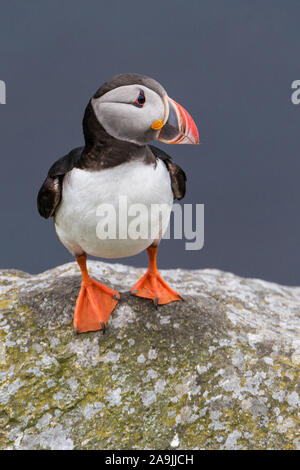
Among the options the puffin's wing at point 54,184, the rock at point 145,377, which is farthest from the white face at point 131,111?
the rock at point 145,377

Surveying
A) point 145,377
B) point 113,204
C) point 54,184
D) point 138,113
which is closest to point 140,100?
point 138,113

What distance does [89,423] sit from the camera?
3195 mm

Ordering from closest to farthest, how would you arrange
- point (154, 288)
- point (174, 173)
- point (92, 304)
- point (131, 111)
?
point (131, 111) → point (174, 173) → point (92, 304) → point (154, 288)

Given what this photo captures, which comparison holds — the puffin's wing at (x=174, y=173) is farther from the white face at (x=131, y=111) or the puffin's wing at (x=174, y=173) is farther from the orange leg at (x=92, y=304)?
the orange leg at (x=92, y=304)

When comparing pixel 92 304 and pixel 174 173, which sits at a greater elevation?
pixel 174 173

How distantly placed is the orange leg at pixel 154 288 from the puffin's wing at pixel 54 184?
78cm

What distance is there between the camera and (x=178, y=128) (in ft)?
10.1

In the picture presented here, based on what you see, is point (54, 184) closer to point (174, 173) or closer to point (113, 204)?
point (113, 204)

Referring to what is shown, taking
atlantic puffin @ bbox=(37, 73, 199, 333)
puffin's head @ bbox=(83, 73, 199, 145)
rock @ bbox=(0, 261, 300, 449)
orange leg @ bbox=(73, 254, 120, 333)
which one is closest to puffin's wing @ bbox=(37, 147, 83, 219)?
atlantic puffin @ bbox=(37, 73, 199, 333)

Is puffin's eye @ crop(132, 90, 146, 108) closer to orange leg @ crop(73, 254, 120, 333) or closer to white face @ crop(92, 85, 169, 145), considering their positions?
white face @ crop(92, 85, 169, 145)

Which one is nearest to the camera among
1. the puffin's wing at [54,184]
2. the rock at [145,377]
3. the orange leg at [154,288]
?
the rock at [145,377]

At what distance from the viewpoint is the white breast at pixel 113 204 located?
3.17 m

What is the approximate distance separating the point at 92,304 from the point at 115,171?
3.19ft
